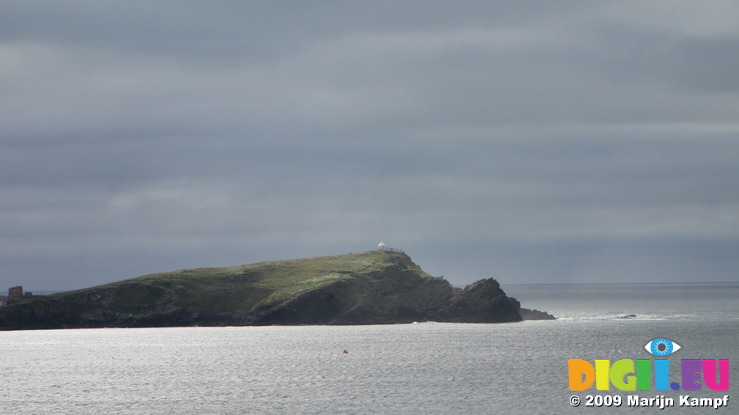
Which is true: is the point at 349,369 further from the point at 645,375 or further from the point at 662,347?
the point at 662,347

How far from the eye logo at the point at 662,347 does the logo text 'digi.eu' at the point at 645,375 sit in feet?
42.5

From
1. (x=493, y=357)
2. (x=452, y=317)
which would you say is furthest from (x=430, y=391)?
(x=452, y=317)

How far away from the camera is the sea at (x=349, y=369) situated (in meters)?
80.2

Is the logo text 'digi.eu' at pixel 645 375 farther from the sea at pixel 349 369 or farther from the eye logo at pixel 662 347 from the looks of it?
the eye logo at pixel 662 347

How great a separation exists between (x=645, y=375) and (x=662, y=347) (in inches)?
1857

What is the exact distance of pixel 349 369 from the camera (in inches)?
4289

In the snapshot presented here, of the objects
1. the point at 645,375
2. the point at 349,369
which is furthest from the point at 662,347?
the point at 349,369

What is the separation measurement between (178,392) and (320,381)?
51.0ft

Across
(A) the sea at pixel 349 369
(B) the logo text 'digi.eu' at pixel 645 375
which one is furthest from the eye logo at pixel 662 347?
(B) the logo text 'digi.eu' at pixel 645 375

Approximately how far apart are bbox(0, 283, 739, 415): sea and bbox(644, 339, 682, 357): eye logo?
6.51ft

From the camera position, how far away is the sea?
80.2 meters

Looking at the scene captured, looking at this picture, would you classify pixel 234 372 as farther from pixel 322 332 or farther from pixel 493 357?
pixel 322 332

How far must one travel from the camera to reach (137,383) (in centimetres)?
10012

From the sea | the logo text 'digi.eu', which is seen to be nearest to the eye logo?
the sea
